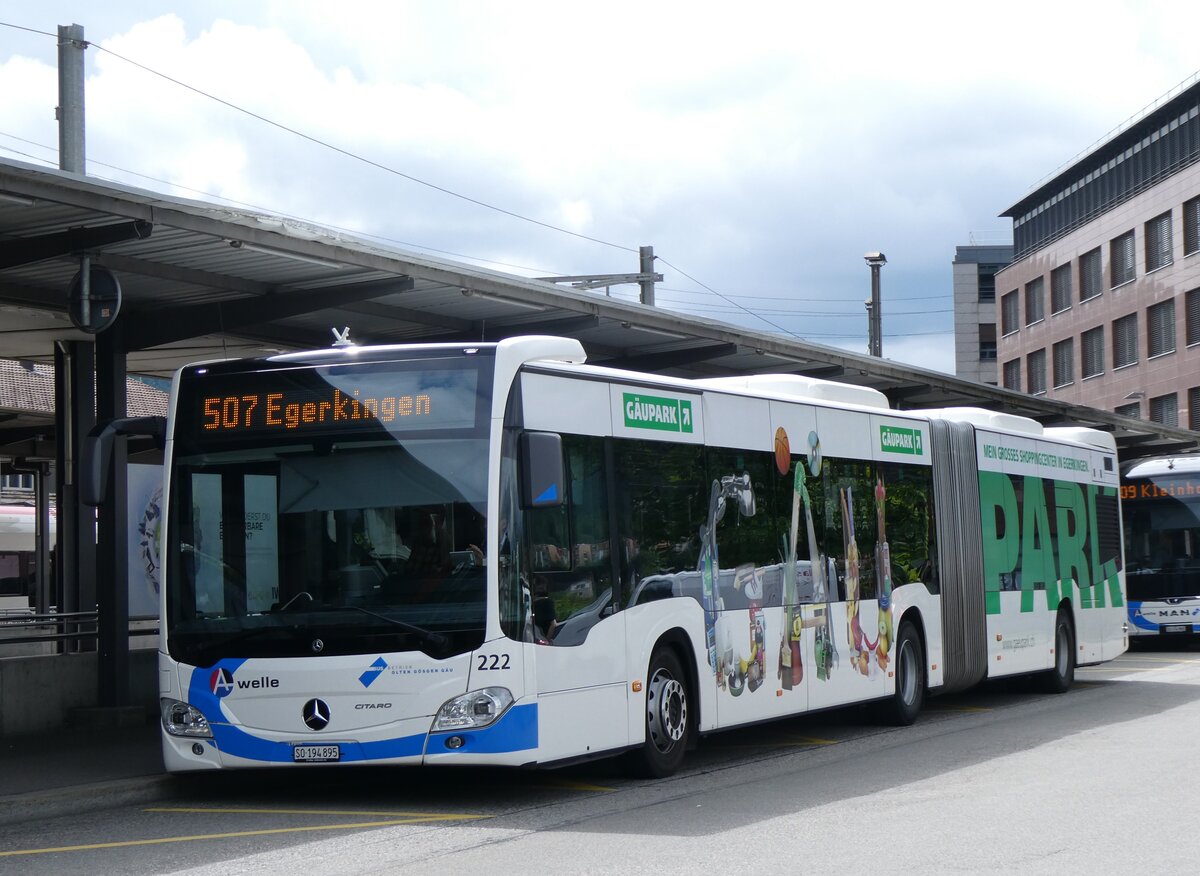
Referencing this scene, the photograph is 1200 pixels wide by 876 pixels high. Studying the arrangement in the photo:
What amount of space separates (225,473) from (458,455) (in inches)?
67.3

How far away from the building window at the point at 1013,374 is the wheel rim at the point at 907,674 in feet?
215

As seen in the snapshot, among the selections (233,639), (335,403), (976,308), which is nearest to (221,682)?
(233,639)

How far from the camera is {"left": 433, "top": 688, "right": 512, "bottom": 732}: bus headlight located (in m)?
10.1

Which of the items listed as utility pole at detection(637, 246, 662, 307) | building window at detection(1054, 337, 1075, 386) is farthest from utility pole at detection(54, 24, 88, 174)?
building window at detection(1054, 337, 1075, 386)

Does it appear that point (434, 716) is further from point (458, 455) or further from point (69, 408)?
point (69, 408)

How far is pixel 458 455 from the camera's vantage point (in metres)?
10.3

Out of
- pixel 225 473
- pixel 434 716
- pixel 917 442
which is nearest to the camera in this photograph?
pixel 434 716

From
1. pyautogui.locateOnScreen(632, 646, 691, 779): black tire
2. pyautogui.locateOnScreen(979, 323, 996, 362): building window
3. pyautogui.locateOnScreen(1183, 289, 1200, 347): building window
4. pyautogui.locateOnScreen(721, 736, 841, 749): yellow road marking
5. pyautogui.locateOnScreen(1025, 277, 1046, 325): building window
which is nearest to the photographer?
pyautogui.locateOnScreen(632, 646, 691, 779): black tire

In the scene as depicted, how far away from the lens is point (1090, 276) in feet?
232

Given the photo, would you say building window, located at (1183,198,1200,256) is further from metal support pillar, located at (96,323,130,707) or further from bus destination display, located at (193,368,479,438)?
bus destination display, located at (193,368,479,438)

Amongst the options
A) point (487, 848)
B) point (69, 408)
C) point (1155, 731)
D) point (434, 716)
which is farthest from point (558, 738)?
point (69, 408)

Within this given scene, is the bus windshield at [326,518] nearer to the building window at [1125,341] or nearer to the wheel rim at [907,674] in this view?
the wheel rim at [907,674]

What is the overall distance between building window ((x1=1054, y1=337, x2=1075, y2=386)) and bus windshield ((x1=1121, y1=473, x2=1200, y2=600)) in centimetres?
4393

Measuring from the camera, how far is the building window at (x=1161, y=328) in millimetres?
62500
